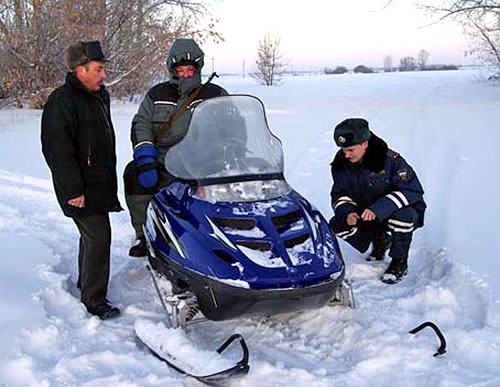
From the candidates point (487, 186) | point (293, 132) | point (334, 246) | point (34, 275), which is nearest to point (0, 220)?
point (34, 275)

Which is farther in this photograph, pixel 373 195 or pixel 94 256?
pixel 373 195

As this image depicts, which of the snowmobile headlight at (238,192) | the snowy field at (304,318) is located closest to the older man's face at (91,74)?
the snowmobile headlight at (238,192)

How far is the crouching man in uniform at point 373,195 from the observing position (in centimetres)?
395

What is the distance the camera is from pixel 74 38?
14570 millimetres

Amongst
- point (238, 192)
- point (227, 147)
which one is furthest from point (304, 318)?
point (227, 147)

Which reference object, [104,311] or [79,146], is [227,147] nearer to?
[79,146]

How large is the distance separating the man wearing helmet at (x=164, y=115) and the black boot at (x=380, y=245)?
1.65m

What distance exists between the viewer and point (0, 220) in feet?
16.8

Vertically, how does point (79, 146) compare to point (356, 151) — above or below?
above

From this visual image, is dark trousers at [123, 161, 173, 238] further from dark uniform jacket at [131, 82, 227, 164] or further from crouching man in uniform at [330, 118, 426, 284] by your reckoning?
crouching man in uniform at [330, 118, 426, 284]

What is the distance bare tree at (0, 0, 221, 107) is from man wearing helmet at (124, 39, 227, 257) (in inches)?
436

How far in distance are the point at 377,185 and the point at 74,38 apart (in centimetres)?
1253

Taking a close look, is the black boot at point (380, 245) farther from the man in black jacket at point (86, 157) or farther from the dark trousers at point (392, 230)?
the man in black jacket at point (86, 157)

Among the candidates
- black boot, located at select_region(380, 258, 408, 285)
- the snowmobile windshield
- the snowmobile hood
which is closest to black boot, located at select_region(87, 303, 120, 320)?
the snowmobile hood
